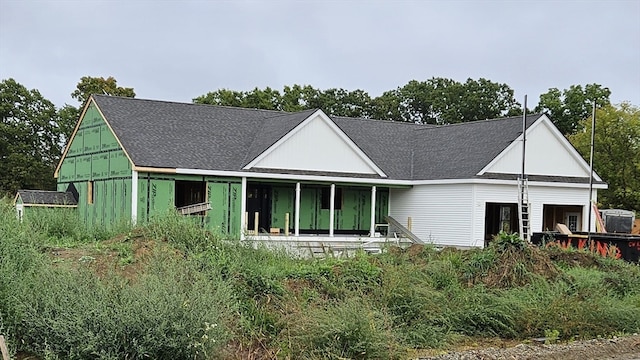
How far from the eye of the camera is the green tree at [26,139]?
1849 inches

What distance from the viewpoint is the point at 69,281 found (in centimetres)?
972

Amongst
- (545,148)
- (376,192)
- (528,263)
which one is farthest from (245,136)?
(528,263)

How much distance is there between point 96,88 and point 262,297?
4390 cm

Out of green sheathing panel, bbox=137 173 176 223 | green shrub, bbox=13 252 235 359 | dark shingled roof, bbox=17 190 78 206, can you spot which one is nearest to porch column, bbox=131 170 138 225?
green sheathing panel, bbox=137 173 176 223

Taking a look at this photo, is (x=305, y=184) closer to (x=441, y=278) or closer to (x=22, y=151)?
(x=441, y=278)

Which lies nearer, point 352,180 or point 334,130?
point 334,130

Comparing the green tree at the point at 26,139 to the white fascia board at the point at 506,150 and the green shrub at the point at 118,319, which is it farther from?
the green shrub at the point at 118,319

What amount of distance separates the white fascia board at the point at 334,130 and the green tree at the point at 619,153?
12.9 meters

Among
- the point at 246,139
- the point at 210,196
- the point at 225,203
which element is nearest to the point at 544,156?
the point at 246,139

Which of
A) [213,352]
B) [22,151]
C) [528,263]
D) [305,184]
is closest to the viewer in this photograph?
[213,352]

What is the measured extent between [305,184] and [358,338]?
20844mm

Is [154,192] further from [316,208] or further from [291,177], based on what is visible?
[316,208]

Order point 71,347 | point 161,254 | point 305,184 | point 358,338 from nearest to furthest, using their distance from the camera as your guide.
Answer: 1. point 71,347
2. point 358,338
3. point 161,254
4. point 305,184

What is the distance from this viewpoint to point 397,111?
213 feet
